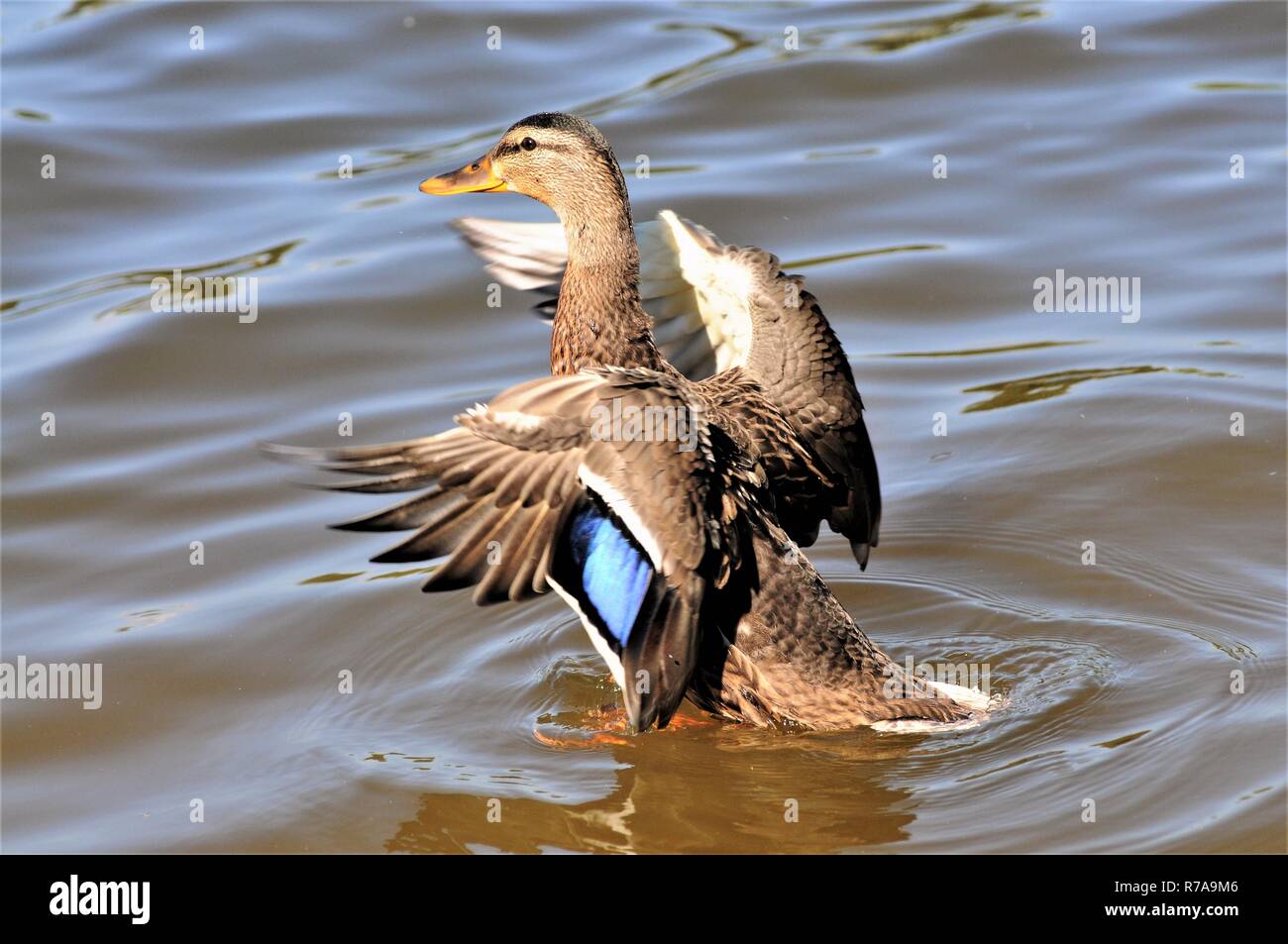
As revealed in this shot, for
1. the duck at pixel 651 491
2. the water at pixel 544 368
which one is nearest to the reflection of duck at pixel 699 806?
the water at pixel 544 368

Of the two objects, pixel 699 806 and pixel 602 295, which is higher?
pixel 602 295

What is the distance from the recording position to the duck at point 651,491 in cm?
421

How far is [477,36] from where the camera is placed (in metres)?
11.5

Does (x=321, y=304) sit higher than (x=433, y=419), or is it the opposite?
(x=321, y=304)

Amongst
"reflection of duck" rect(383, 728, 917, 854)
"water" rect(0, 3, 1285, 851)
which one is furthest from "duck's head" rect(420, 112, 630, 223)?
"reflection of duck" rect(383, 728, 917, 854)

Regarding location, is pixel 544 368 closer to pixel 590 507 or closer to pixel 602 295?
pixel 602 295

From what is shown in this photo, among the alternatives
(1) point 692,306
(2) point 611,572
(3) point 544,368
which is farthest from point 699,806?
(3) point 544,368

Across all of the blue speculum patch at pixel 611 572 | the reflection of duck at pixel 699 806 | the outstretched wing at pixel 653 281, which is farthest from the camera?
the outstretched wing at pixel 653 281

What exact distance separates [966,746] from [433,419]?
3152 mm

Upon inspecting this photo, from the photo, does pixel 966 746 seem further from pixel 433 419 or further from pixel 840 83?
pixel 840 83

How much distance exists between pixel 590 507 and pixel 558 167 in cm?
156

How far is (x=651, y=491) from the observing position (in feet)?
14.3

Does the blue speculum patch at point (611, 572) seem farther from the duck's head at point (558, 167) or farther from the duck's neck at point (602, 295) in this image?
the duck's head at point (558, 167)
